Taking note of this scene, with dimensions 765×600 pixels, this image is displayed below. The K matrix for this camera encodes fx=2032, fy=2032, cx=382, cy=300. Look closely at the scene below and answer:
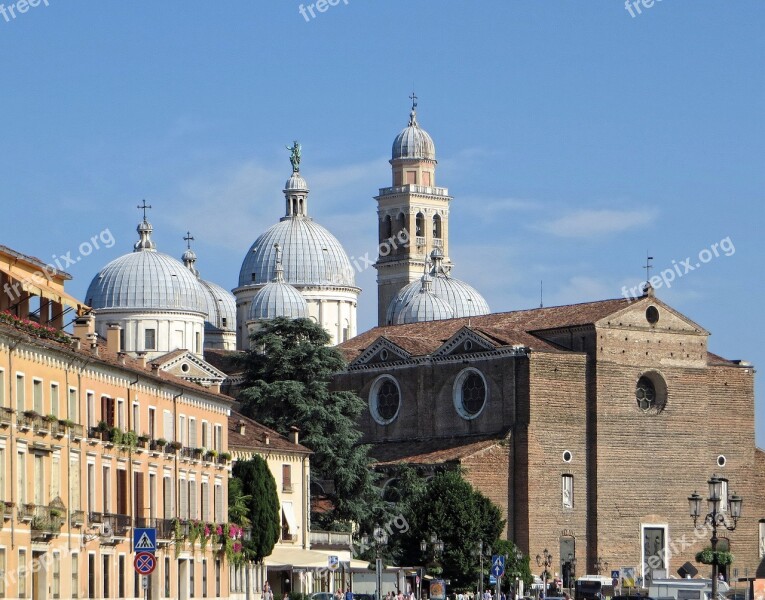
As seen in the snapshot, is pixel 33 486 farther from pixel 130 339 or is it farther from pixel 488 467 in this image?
pixel 130 339

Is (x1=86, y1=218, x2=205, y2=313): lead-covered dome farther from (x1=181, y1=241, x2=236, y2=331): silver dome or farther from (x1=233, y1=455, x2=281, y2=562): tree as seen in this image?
(x1=233, y1=455, x2=281, y2=562): tree

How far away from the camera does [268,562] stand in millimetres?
58688

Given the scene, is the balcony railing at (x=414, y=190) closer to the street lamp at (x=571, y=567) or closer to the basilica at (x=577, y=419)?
the basilica at (x=577, y=419)

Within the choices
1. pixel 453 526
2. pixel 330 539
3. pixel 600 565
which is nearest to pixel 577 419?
pixel 600 565

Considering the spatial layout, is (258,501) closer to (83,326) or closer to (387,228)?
(83,326)

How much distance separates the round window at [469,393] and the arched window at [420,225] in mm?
41180

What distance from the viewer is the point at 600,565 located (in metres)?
82.4

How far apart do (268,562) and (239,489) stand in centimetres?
428

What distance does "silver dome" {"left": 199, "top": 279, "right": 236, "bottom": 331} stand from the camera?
112875 mm

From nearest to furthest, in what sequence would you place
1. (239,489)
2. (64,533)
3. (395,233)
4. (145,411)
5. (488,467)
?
1. (64,533)
2. (145,411)
3. (239,489)
4. (488,467)
5. (395,233)

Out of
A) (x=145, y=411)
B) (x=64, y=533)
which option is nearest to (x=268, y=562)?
(x=145, y=411)

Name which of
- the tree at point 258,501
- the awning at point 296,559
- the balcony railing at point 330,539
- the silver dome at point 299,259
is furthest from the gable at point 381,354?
the tree at point 258,501

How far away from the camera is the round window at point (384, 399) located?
290ft

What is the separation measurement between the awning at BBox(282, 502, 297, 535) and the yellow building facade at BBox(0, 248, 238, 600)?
10032mm
